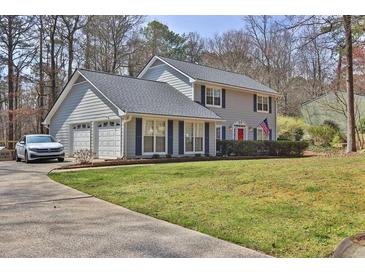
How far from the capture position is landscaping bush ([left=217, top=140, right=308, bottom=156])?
71.8ft

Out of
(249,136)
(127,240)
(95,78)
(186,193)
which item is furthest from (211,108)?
(127,240)

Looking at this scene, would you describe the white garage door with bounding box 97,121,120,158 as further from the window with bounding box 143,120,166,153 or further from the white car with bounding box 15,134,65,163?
the white car with bounding box 15,134,65,163

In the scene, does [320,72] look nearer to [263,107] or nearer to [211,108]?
[263,107]

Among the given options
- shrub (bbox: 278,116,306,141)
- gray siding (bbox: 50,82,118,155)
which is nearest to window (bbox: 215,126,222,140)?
gray siding (bbox: 50,82,118,155)

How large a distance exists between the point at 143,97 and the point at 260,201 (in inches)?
546

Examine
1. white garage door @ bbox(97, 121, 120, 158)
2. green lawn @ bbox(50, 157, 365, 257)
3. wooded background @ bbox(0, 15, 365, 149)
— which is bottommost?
green lawn @ bbox(50, 157, 365, 257)

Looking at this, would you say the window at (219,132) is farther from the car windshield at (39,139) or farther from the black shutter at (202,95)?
the car windshield at (39,139)

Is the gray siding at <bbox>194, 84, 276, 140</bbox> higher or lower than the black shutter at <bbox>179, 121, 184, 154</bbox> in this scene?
higher

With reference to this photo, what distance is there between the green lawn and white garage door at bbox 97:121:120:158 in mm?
7065

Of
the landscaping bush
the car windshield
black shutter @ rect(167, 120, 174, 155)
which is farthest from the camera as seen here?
the landscaping bush

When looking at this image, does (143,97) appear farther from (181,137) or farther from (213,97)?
(213,97)

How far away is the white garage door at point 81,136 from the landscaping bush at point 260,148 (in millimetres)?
7857

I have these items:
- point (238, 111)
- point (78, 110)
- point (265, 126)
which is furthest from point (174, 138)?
point (265, 126)

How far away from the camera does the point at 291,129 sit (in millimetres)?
33281
